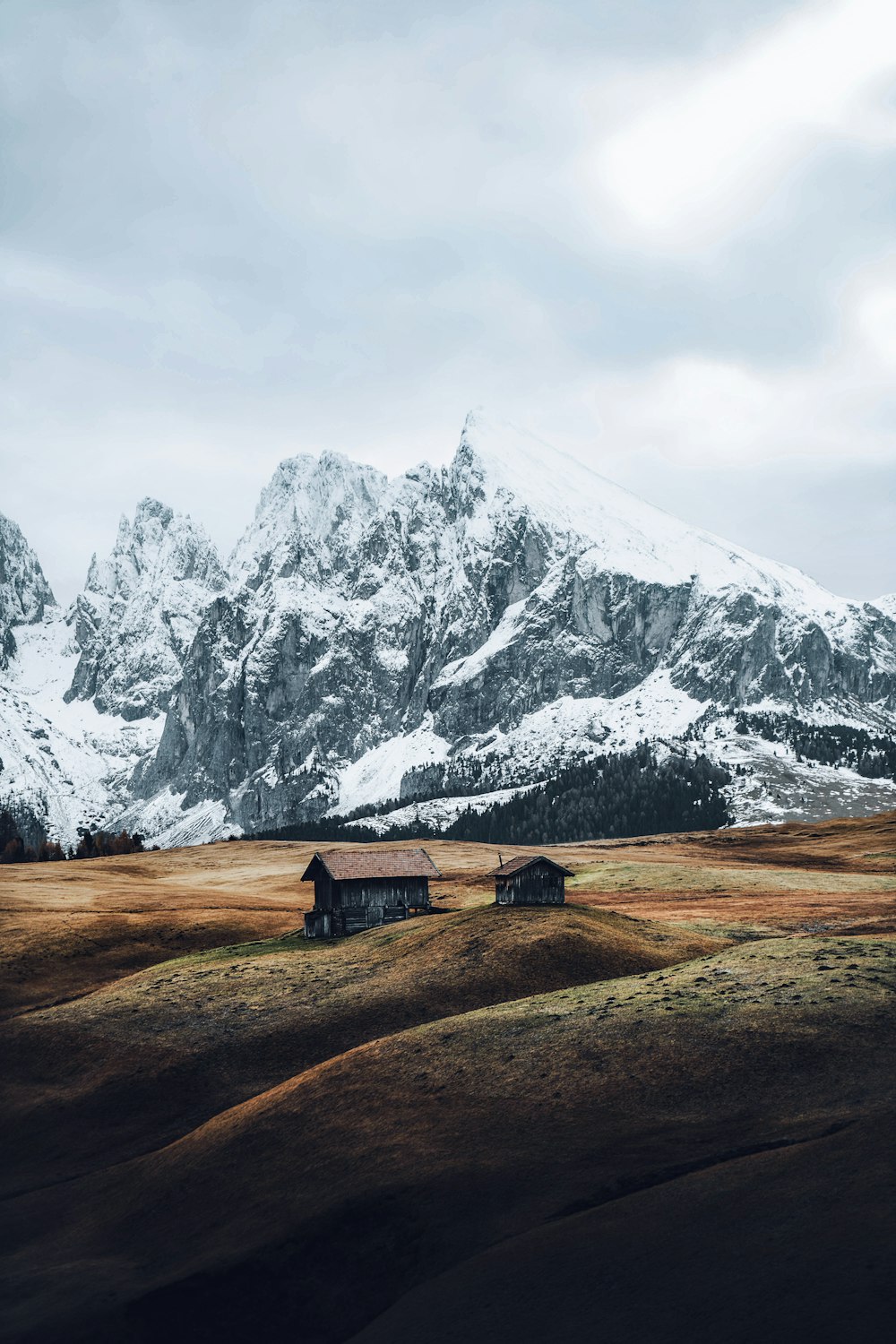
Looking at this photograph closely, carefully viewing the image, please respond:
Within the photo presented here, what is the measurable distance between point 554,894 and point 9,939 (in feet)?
116

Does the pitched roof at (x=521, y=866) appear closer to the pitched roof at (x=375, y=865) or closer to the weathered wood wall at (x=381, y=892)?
the pitched roof at (x=375, y=865)

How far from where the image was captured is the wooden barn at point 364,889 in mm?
71000

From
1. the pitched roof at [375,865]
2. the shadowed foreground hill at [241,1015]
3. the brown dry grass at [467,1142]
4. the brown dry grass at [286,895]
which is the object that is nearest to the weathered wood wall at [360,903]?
the pitched roof at [375,865]

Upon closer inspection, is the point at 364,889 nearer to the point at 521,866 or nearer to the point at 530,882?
the point at 521,866

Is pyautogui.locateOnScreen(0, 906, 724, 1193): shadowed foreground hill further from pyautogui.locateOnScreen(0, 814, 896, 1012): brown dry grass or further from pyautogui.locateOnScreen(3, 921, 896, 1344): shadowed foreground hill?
pyautogui.locateOnScreen(0, 814, 896, 1012): brown dry grass

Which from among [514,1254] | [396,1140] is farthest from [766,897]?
[514,1254]

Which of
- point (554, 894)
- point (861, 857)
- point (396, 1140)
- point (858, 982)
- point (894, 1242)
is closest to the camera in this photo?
point (894, 1242)

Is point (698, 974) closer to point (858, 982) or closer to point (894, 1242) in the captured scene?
point (858, 982)

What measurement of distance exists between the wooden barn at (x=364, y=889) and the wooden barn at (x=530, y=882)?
9994mm

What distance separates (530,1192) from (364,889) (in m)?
47.0

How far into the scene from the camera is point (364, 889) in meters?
72.9

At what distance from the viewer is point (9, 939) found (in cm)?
6781

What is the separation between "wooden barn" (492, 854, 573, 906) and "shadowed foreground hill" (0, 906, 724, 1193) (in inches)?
93.7

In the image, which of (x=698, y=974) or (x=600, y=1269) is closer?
(x=600, y=1269)
